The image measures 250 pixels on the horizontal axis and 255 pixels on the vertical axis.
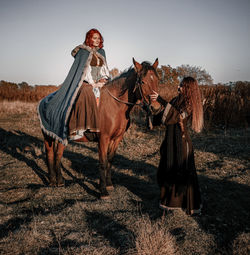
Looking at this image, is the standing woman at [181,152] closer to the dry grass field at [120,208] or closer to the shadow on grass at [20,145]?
the dry grass field at [120,208]

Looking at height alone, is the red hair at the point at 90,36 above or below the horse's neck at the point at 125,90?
above

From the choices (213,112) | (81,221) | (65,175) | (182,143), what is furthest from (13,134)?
(213,112)

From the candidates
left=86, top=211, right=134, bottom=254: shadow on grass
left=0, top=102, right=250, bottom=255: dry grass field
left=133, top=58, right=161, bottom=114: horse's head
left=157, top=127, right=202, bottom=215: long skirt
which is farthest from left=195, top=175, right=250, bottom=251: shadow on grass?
left=133, top=58, right=161, bottom=114: horse's head

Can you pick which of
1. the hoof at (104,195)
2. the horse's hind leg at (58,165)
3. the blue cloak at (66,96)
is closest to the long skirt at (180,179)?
the hoof at (104,195)

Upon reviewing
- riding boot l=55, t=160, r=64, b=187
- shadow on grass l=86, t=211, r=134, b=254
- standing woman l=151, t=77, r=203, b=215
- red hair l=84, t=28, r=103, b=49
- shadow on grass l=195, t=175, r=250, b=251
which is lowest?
shadow on grass l=195, t=175, r=250, b=251

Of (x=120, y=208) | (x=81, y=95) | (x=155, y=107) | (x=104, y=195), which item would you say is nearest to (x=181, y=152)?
(x=155, y=107)

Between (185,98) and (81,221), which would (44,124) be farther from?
(185,98)

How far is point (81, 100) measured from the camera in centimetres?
374

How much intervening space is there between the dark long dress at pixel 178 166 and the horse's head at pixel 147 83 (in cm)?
18

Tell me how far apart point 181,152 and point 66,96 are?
7.49 ft

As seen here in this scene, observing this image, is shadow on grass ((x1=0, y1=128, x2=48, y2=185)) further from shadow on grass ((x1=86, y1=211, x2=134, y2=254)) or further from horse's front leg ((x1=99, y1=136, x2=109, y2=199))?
shadow on grass ((x1=86, y1=211, x2=134, y2=254))

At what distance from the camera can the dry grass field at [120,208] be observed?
2.48 m

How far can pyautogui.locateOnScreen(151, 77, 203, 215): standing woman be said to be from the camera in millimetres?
3178

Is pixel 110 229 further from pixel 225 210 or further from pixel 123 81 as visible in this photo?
pixel 123 81
